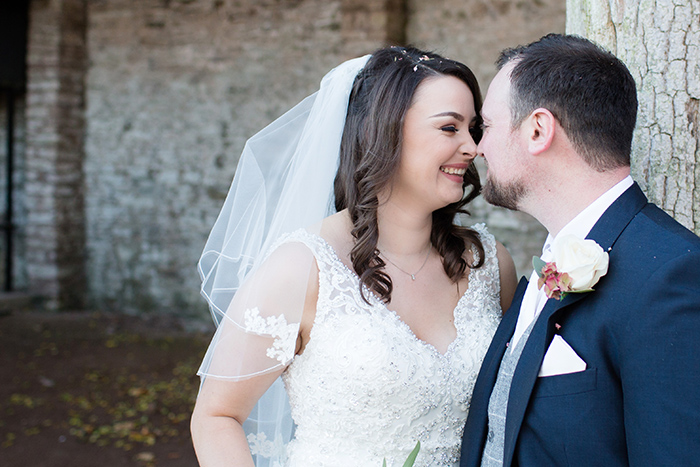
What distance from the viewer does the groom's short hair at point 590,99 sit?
1.62 m

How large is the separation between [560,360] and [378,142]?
104 cm

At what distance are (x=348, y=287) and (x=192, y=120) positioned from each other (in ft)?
21.0

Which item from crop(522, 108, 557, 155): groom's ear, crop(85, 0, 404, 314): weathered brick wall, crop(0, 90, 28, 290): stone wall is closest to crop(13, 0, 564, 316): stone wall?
crop(85, 0, 404, 314): weathered brick wall

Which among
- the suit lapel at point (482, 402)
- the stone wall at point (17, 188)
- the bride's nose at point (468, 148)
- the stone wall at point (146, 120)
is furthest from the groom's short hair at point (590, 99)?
the stone wall at point (17, 188)

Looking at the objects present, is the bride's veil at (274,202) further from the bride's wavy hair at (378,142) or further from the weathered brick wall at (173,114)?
the weathered brick wall at (173,114)

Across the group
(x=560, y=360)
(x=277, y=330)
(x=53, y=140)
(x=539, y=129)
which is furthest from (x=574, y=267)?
(x=53, y=140)

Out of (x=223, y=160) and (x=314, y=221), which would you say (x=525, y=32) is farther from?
(x=314, y=221)

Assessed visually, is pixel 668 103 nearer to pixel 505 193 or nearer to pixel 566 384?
pixel 505 193

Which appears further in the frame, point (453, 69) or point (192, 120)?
point (192, 120)

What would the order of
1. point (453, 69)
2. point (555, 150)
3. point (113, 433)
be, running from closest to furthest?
point (555, 150), point (453, 69), point (113, 433)

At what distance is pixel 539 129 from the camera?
168cm

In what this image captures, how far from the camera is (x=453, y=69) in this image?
2.25 meters

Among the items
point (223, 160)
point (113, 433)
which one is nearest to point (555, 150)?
point (113, 433)

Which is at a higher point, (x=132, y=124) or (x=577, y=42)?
(x=577, y=42)
